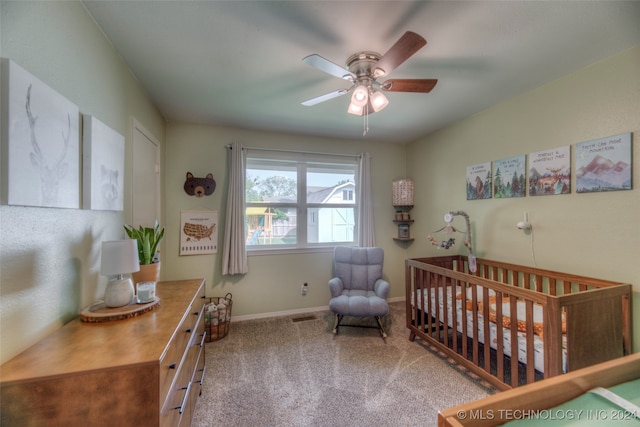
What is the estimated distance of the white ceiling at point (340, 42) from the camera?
131cm

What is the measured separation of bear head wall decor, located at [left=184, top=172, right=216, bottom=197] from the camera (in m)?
2.91

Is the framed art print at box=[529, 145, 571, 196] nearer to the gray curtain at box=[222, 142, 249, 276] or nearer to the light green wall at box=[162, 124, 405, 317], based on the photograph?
the light green wall at box=[162, 124, 405, 317]

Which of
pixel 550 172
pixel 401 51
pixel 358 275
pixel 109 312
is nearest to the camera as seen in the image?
pixel 109 312

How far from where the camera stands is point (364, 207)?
11.4 feet

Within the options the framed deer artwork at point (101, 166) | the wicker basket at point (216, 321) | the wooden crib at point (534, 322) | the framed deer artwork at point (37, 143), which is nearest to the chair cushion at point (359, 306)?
the wooden crib at point (534, 322)

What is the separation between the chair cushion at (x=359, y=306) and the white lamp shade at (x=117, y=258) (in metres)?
1.93

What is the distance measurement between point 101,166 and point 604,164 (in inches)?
130

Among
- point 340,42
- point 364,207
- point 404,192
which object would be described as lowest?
point 364,207

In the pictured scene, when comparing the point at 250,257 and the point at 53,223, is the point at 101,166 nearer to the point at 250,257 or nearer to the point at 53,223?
the point at 53,223

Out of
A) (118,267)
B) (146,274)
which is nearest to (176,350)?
(118,267)

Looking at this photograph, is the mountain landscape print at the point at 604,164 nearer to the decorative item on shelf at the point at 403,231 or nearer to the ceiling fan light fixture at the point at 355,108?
the ceiling fan light fixture at the point at 355,108

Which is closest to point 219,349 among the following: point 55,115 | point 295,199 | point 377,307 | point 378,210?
point 377,307

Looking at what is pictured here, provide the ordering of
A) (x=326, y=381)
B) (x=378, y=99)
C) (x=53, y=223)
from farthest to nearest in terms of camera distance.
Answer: (x=326, y=381) < (x=378, y=99) < (x=53, y=223)

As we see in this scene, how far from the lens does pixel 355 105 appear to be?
5.52 feet
